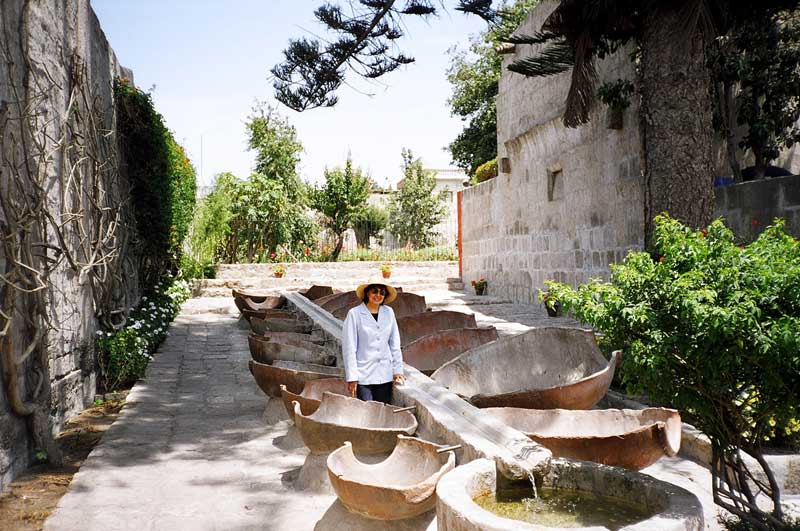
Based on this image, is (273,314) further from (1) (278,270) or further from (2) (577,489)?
(1) (278,270)

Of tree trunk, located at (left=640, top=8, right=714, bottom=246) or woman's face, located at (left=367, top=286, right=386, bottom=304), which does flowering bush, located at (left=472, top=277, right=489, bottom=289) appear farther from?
woman's face, located at (left=367, top=286, right=386, bottom=304)

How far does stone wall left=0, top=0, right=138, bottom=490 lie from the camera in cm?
498

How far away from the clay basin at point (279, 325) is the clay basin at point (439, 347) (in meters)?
2.07

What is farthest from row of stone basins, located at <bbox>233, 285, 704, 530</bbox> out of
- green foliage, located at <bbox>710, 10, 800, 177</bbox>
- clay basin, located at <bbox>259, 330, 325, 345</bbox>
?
green foliage, located at <bbox>710, 10, 800, 177</bbox>

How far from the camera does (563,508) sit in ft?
10.2

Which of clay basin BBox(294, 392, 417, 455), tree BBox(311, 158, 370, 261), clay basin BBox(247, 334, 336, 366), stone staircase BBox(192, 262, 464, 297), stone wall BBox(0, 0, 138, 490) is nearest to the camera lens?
clay basin BBox(294, 392, 417, 455)

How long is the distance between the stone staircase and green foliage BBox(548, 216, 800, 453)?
14102 mm

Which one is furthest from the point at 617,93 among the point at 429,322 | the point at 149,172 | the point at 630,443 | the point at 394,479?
the point at 394,479

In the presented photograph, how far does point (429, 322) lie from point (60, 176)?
393cm

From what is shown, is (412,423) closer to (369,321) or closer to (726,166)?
(369,321)

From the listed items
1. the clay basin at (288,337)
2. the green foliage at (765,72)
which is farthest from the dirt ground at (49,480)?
the green foliage at (765,72)

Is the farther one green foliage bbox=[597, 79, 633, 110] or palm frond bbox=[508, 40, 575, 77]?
green foliage bbox=[597, 79, 633, 110]

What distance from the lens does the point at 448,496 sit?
9.17 ft

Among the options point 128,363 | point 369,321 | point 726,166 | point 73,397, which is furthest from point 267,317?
point 726,166
